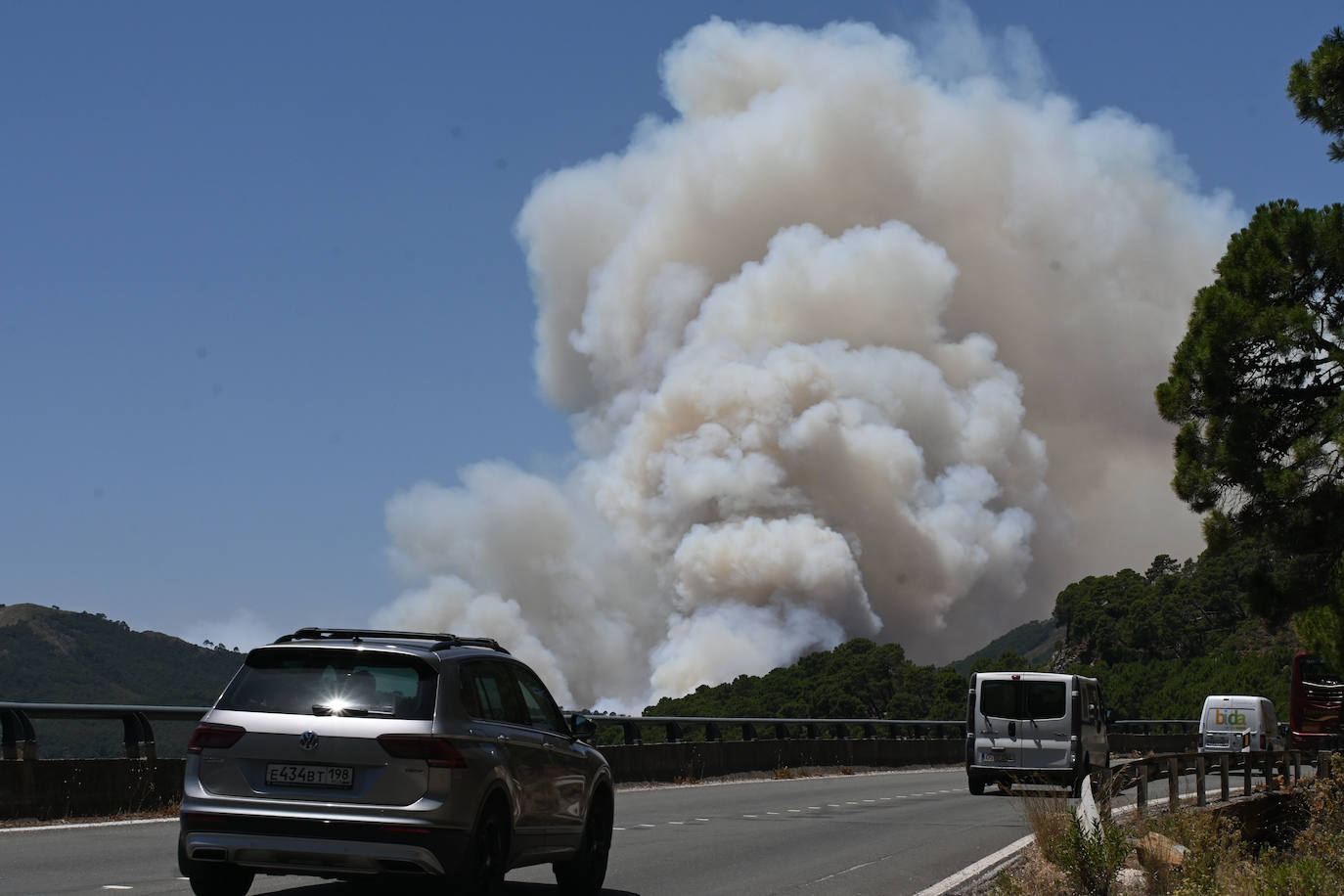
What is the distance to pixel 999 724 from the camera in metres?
27.9

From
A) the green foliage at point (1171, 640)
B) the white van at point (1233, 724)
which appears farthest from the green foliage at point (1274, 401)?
the green foliage at point (1171, 640)

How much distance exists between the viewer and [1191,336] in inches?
1115

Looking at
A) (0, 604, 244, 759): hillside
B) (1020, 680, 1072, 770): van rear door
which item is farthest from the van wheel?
(0, 604, 244, 759): hillside

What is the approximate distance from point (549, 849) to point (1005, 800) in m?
17.7

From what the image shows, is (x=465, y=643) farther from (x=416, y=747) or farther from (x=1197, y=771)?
(x=1197, y=771)

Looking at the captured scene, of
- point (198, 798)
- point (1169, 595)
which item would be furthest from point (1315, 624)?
point (1169, 595)

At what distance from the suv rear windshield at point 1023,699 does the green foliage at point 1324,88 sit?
1076cm

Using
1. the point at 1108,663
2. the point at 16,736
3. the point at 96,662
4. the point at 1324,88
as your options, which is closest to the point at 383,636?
the point at 16,736

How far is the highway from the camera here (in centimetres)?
1156

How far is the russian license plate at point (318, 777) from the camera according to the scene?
8875 mm

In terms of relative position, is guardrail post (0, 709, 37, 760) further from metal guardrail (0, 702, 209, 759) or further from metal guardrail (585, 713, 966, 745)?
metal guardrail (585, 713, 966, 745)

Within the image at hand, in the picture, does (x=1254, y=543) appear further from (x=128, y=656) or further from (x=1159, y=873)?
(x=128, y=656)

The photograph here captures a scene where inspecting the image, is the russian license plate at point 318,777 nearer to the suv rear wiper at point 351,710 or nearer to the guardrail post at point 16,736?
the suv rear wiper at point 351,710

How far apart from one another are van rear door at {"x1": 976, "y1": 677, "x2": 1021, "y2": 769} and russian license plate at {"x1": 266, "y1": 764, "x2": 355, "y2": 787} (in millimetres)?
20484
